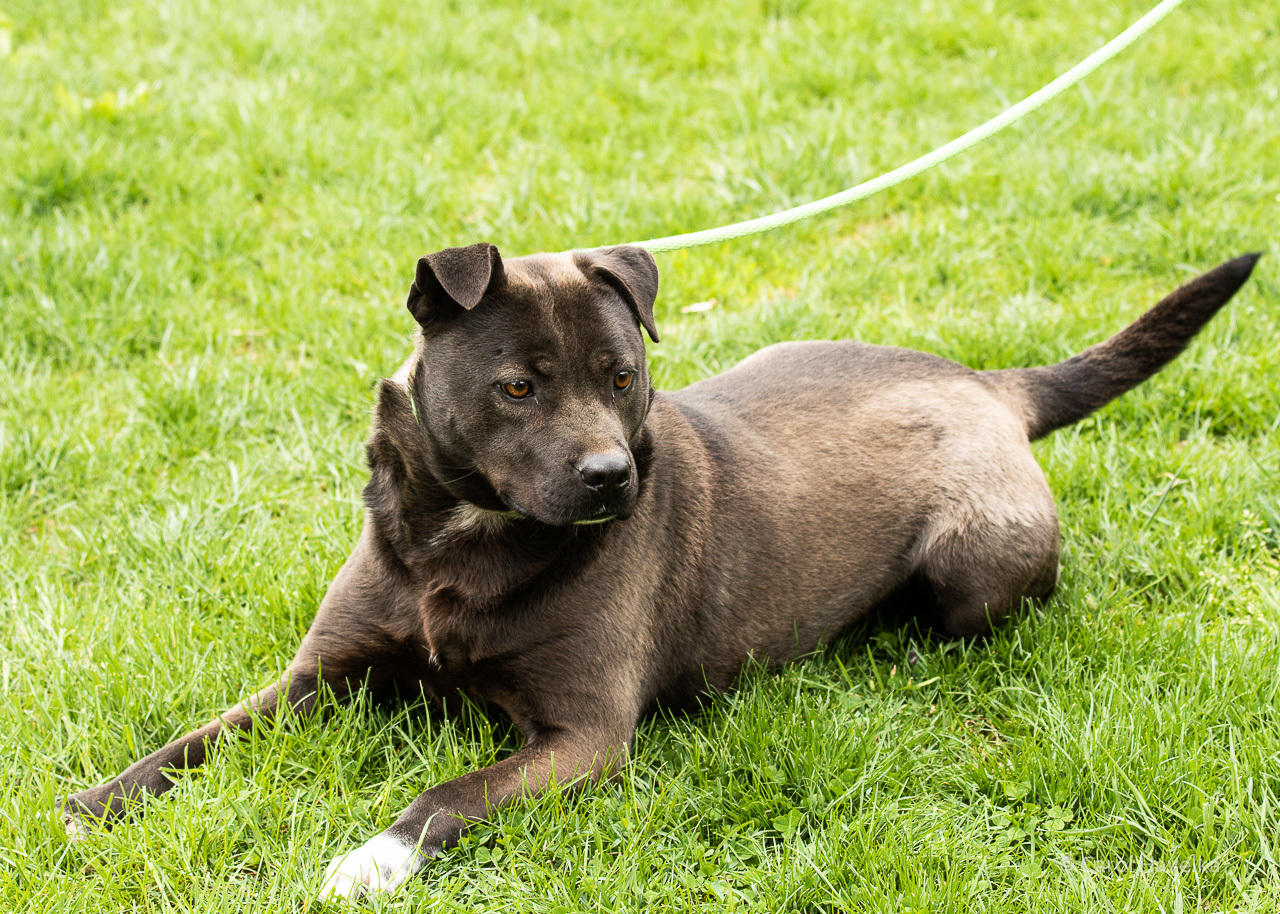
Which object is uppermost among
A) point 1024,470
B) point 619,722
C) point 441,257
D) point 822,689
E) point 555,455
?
point 441,257

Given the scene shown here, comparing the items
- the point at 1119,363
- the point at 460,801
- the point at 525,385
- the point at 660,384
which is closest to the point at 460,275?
the point at 525,385

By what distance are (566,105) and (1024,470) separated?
4206 mm

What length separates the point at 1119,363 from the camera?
414cm

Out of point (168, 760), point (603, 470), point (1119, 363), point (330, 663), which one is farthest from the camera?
point (1119, 363)

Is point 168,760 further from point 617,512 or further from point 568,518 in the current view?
point 617,512

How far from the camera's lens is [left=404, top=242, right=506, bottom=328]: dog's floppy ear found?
2927mm

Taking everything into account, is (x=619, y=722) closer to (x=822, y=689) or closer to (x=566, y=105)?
(x=822, y=689)

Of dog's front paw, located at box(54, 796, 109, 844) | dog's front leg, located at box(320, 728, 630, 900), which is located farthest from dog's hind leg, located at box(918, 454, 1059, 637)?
dog's front paw, located at box(54, 796, 109, 844)

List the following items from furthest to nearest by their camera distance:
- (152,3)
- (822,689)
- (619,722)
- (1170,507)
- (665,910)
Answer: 1. (152,3)
2. (1170,507)
3. (822,689)
4. (619,722)
5. (665,910)

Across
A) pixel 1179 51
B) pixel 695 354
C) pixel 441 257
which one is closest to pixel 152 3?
pixel 695 354

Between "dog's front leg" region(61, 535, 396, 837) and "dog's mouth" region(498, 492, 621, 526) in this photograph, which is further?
"dog's front leg" region(61, 535, 396, 837)

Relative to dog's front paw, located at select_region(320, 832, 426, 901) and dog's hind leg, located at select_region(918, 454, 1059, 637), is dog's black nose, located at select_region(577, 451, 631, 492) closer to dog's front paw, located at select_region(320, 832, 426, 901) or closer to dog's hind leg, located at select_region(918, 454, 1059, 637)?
dog's front paw, located at select_region(320, 832, 426, 901)

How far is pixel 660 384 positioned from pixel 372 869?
2784 millimetres

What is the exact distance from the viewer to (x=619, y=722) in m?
3.22
